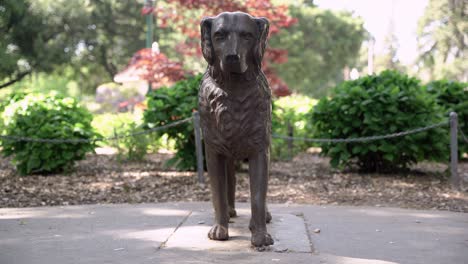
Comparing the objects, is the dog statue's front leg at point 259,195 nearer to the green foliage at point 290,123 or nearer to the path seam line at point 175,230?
the path seam line at point 175,230

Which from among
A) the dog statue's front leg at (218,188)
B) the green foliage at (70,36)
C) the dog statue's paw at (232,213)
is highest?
the green foliage at (70,36)

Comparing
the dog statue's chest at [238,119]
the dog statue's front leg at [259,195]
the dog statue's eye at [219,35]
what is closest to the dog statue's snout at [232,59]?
the dog statue's eye at [219,35]

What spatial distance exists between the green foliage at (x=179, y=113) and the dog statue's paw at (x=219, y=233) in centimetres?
420

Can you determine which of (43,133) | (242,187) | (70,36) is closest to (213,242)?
(242,187)

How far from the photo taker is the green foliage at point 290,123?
31.6 feet

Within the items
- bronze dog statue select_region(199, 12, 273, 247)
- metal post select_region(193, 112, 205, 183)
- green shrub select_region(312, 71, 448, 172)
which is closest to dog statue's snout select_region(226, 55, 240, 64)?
bronze dog statue select_region(199, 12, 273, 247)

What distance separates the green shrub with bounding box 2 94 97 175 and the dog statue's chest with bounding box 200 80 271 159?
492cm

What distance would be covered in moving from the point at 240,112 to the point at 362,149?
15.3ft

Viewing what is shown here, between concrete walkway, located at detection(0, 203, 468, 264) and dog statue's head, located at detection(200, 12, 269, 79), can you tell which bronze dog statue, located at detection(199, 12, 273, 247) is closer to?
dog statue's head, located at detection(200, 12, 269, 79)

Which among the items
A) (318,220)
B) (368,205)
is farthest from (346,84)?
(318,220)

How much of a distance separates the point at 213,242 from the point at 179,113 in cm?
449

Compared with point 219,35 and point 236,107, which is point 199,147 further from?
point 219,35

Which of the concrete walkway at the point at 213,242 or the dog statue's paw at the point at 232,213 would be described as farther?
the dog statue's paw at the point at 232,213

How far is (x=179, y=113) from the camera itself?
8.47 m
